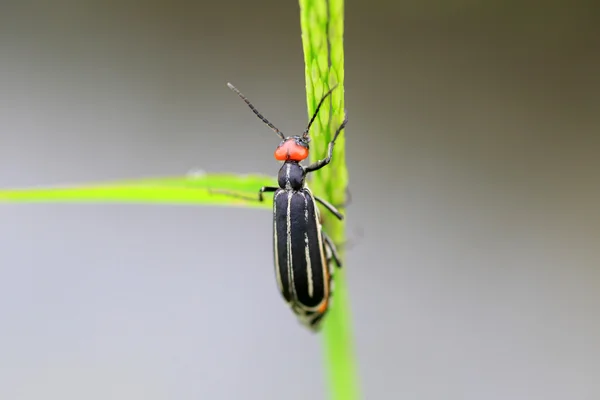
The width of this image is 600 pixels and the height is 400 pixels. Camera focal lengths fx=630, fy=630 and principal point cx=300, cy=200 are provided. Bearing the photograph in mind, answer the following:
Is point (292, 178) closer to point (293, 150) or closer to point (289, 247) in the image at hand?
point (293, 150)

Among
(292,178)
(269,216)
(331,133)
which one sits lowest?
(331,133)

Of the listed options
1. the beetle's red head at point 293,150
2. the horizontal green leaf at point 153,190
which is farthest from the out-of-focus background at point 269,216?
the horizontal green leaf at point 153,190

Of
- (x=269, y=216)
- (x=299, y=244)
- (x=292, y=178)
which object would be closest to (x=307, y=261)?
(x=299, y=244)

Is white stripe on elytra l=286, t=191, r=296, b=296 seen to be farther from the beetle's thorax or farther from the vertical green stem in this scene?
the vertical green stem

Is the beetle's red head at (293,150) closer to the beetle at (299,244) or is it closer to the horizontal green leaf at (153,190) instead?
the beetle at (299,244)

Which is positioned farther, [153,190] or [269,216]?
[269,216]

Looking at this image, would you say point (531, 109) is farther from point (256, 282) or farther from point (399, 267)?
point (256, 282)

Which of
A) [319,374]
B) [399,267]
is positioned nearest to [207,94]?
[399,267]
